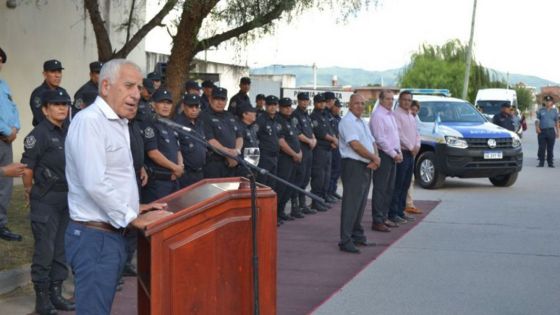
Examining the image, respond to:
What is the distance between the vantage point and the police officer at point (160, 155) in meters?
7.65

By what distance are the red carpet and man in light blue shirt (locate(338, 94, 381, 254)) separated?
378 mm

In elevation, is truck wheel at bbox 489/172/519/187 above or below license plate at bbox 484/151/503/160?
below

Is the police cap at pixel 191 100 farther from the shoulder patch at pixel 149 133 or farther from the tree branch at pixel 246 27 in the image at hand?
the tree branch at pixel 246 27

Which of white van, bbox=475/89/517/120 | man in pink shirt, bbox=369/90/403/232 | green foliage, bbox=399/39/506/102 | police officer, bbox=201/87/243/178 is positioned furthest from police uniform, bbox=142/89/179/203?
green foliage, bbox=399/39/506/102

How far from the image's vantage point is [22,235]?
8750mm

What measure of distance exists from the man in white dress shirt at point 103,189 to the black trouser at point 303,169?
8.32m

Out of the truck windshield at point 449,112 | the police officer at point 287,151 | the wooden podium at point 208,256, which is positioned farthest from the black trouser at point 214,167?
the truck windshield at point 449,112

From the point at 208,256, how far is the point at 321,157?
9.45 m

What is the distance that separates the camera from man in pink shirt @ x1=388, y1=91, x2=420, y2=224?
11633mm

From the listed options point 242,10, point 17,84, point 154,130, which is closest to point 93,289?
point 154,130

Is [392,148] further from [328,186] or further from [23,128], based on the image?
[23,128]

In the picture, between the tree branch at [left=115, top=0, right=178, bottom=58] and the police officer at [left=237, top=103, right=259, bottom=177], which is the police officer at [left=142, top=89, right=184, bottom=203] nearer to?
the tree branch at [left=115, top=0, right=178, bottom=58]

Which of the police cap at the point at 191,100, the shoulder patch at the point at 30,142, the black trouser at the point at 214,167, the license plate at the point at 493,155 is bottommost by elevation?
the license plate at the point at 493,155

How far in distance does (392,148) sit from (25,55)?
7.63 meters
